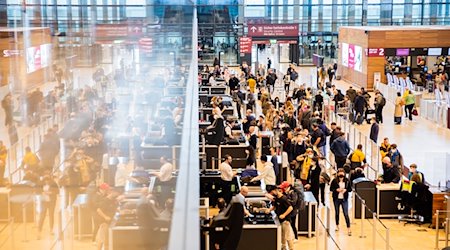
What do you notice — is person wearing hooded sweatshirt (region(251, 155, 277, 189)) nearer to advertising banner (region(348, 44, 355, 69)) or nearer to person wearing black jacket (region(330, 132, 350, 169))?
person wearing black jacket (region(330, 132, 350, 169))

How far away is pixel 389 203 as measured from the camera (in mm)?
16719

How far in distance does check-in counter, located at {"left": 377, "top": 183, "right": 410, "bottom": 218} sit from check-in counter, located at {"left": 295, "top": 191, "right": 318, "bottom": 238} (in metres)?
2.39

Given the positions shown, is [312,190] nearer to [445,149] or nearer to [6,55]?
[445,149]

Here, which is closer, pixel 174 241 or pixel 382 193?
pixel 174 241

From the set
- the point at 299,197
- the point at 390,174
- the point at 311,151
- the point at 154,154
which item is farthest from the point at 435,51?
the point at 154,154

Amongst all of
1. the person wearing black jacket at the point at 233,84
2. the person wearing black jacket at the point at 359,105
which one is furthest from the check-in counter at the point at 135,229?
the person wearing black jacket at the point at 233,84

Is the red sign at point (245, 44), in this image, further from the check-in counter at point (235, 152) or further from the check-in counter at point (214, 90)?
the check-in counter at point (235, 152)

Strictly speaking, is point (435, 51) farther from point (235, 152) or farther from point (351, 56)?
point (235, 152)

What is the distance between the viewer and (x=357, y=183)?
16.5m

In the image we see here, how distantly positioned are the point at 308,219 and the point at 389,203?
109 inches

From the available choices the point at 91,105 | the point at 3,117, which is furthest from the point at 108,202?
the point at 3,117

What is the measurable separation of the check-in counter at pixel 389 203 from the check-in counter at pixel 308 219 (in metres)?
2.39

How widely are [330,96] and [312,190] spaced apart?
1783cm

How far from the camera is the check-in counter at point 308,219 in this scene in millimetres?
14836
